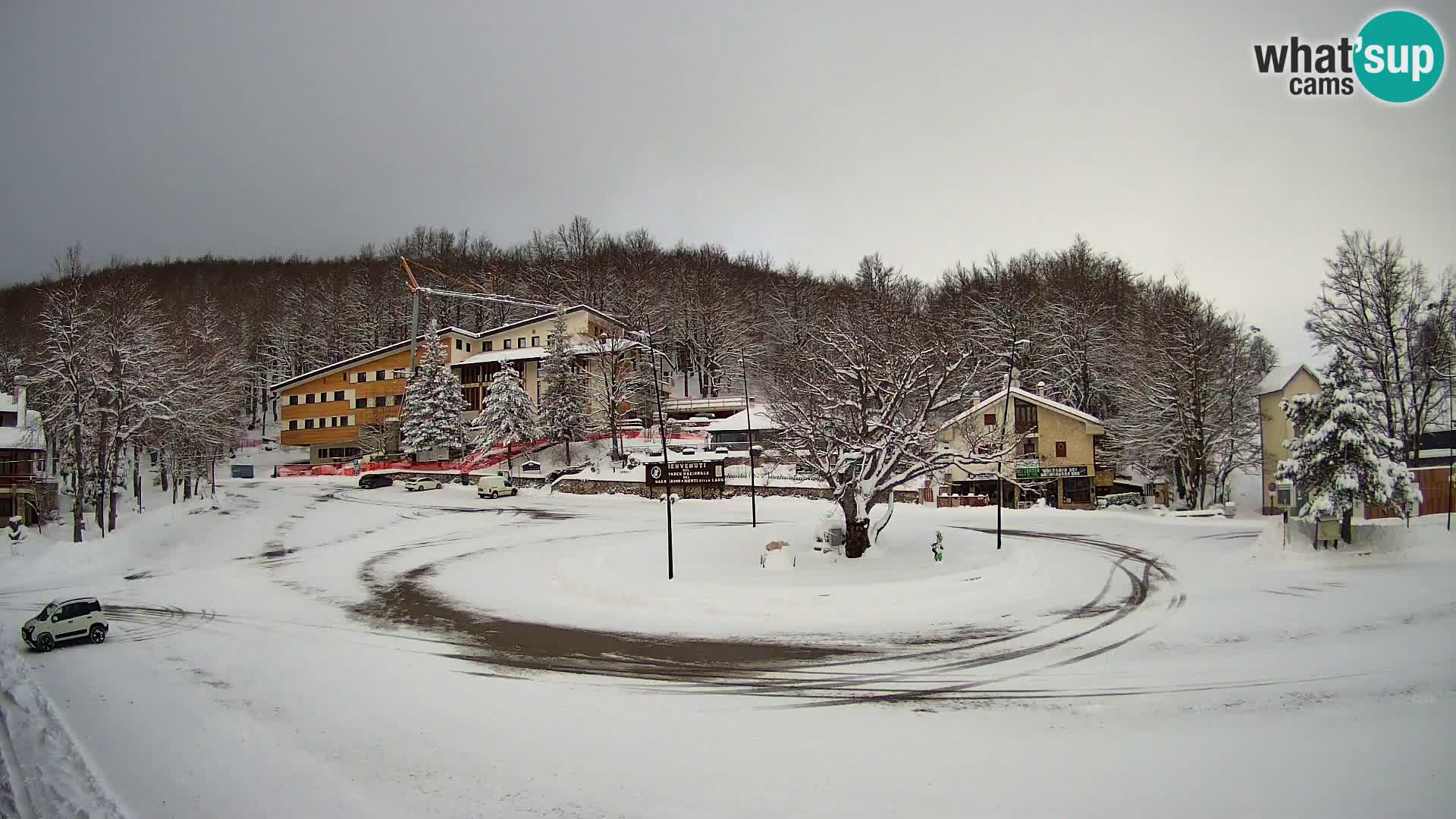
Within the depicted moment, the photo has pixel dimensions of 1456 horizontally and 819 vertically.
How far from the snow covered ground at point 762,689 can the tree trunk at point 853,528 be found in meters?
0.68

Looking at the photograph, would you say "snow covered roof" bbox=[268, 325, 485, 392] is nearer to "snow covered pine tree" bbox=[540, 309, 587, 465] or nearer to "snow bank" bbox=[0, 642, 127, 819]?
"snow covered pine tree" bbox=[540, 309, 587, 465]

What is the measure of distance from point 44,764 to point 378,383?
7152cm

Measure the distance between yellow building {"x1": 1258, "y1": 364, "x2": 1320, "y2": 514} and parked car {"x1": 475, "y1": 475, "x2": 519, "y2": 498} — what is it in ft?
163

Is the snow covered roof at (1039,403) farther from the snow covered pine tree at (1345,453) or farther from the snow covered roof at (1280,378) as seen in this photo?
the snow covered pine tree at (1345,453)

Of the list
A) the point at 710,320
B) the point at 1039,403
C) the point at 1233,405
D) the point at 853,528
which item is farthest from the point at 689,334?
the point at 853,528

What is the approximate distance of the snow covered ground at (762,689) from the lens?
924 centimetres

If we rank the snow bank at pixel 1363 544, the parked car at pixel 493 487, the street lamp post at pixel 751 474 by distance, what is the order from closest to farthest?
the snow bank at pixel 1363 544, the street lamp post at pixel 751 474, the parked car at pixel 493 487

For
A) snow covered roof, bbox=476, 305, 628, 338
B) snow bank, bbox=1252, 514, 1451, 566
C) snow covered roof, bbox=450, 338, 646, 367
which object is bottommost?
snow bank, bbox=1252, 514, 1451, 566

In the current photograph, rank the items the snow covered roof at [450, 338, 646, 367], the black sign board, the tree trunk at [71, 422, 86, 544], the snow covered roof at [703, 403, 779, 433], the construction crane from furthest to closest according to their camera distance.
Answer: the construction crane, the snow covered roof at [450, 338, 646, 367], the snow covered roof at [703, 403, 779, 433], the black sign board, the tree trunk at [71, 422, 86, 544]

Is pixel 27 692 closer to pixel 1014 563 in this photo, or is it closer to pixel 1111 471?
pixel 1014 563

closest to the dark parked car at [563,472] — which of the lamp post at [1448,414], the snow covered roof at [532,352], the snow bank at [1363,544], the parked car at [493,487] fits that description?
the parked car at [493,487]

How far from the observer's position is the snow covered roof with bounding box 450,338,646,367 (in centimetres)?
6462

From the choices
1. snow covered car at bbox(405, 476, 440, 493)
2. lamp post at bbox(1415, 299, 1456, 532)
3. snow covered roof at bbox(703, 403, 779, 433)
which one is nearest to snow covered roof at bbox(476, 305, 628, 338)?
snow covered roof at bbox(703, 403, 779, 433)

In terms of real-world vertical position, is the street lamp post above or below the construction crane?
below
